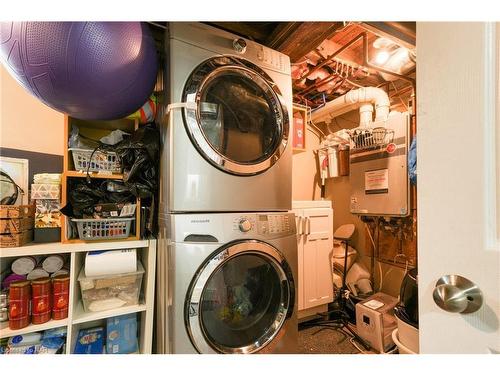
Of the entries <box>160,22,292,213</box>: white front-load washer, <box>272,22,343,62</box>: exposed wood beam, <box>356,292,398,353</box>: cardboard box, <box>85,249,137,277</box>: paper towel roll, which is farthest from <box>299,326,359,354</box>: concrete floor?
<box>272,22,343,62</box>: exposed wood beam

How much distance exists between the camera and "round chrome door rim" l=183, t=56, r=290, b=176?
970mm

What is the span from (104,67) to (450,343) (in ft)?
4.18

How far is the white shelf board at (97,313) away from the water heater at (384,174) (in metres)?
1.94

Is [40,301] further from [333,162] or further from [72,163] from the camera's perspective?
[333,162]

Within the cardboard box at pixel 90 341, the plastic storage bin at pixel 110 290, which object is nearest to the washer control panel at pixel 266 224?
the plastic storage bin at pixel 110 290

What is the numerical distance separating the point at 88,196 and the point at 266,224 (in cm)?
92

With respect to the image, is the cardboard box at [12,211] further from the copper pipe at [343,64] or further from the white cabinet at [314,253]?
the copper pipe at [343,64]

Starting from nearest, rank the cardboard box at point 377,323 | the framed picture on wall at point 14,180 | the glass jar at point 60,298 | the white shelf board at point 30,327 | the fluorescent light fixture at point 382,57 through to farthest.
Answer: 1. the white shelf board at point 30,327
2. the glass jar at point 60,298
3. the framed picture on wall at point 14,180
4. the cardboard box at point 377,323
5. the fluorescent light fixture at point 382,57

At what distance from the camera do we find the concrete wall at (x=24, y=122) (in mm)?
1176

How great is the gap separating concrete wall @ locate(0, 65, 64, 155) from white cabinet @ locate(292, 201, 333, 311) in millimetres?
Result: 1813

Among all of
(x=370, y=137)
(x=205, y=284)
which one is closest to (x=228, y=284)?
(x=205, y=284)

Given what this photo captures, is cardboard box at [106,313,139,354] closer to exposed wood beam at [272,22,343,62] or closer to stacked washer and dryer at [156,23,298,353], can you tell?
stacked washer and dryer at [156,23,298,353]

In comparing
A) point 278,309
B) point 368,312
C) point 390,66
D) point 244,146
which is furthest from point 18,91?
point 368,312

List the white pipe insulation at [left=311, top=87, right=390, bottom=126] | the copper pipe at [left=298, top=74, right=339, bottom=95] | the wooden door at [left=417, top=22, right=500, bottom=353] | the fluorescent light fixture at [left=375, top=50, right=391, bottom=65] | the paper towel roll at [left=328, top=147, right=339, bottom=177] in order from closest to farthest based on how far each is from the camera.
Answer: the wooden door at [left=417, top=22, right=500, bottom=353], the fluorescent light fixture at [left=375, top=50, right=391, bottom=65], the white pipe insulation at [left=311, top=87, right=390, bottom=126], the copper pipe at [left=298, top=74, right=339, bottom=95], the paper towel roll at [left=328, top=147, right=339, bottom=177]
